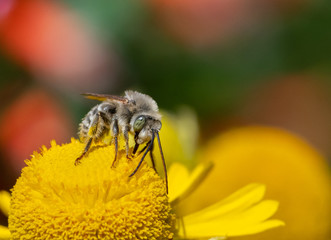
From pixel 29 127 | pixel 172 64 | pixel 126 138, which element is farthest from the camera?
pixel 172 64

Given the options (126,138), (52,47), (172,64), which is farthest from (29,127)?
(126,138)

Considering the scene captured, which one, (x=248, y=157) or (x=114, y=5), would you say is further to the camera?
(x=114, y=5)

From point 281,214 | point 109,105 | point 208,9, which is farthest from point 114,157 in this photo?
point 208,9

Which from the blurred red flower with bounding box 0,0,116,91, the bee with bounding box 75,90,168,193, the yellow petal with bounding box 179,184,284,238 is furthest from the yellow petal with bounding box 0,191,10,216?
the blurred red flower with bounding box 0,0,116,91

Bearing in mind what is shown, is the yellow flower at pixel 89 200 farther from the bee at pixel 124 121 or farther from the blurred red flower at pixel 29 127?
the blurred red flower at pixel 29 127

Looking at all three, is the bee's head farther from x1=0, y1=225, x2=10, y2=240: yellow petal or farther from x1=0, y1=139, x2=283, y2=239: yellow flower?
x1=0, y1=225, x2=10, y2=240: yellow petal

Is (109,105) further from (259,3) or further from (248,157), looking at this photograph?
(259,3)

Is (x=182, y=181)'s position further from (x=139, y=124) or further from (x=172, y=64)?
(x=172, y=64)
